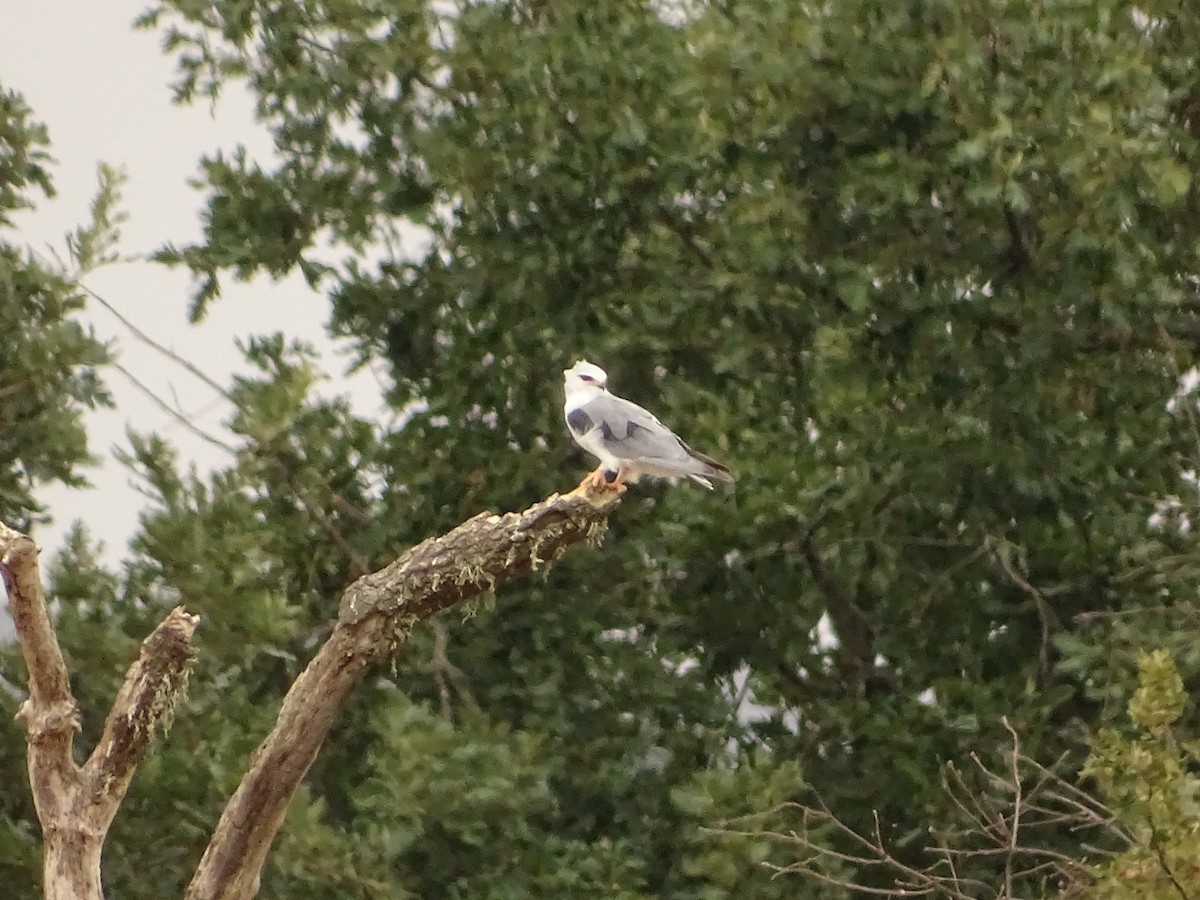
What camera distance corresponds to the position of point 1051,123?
2.78 metres

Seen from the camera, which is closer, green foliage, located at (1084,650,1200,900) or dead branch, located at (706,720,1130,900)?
green foliage, located at (1084,650,1200,900)

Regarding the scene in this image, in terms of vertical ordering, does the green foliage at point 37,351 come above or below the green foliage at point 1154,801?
above

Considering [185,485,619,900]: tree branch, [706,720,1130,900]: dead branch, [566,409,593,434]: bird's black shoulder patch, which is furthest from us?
[706,720,1130,900]: dead branch

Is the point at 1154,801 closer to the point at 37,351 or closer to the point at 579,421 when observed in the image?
the point at 579,421

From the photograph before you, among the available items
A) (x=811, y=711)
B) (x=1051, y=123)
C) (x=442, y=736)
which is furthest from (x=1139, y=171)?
(x=442, y=736)

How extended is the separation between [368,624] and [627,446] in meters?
0.49

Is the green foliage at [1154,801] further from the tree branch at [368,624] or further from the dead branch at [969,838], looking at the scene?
the tree branch at [368,624]

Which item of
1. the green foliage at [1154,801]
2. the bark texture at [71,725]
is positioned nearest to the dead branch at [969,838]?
the green foliage at [1154,801]

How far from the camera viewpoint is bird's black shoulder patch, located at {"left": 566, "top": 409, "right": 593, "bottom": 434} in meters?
2.52

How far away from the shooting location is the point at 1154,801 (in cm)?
215

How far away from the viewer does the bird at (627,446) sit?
2432 mm

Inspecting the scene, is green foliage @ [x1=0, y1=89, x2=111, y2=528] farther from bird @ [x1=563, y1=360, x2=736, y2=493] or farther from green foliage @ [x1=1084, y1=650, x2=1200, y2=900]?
green foliage @ [x1=1084, y1=650, x2=1200, y2=900]

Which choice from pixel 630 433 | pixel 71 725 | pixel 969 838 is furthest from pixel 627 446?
pixel 969 838

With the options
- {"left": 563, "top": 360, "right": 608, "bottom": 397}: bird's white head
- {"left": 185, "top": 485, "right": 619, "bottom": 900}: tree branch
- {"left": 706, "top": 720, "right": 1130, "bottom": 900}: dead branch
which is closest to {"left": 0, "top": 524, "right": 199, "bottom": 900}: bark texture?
{"left": 185, "top": 485, "right": 619, "bottom": 900}: tree branch
